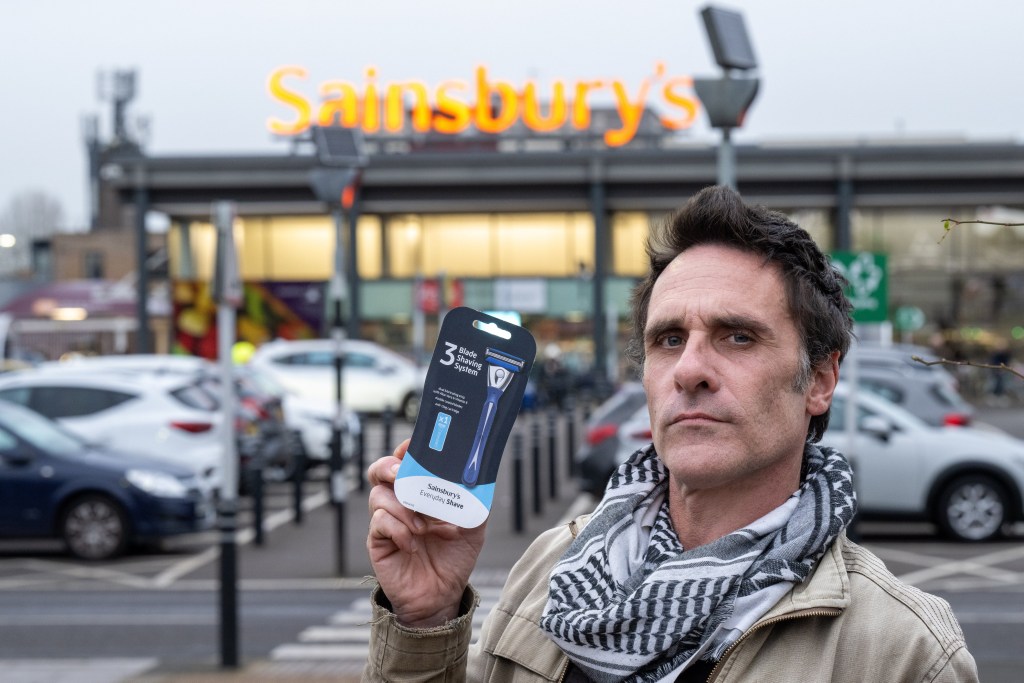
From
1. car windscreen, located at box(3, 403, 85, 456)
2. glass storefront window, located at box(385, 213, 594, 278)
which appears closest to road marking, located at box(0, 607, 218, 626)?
car windscreen, located at box(3, 403, 85, 456)

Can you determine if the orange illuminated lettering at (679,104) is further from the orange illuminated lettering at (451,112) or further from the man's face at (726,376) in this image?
the man's face at (726,376)

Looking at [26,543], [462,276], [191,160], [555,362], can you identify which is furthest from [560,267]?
[26,543]

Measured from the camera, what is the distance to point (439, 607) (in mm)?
2416

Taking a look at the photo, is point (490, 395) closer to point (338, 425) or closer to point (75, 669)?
point (75, 669)

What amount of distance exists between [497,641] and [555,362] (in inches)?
1593

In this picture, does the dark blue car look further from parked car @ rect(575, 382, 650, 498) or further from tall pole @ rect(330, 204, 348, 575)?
parked car @ rect(575, 382, 650, 498)

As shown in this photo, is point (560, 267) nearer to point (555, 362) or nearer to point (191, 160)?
point (555, 362)

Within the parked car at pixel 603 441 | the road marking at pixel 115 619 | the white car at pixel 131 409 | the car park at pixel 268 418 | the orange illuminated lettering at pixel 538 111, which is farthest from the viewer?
the orange illuminated lettering at pixel 538 111

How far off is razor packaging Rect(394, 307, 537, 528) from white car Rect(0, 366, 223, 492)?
568 inches

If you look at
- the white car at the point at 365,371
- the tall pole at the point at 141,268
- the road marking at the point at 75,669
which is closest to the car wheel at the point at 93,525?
the road marking at the point at 75,669

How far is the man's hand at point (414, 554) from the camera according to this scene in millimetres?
2383

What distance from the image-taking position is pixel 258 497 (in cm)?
1484

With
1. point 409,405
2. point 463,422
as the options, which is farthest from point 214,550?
point 409,405

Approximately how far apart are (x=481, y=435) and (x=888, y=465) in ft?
42.4
